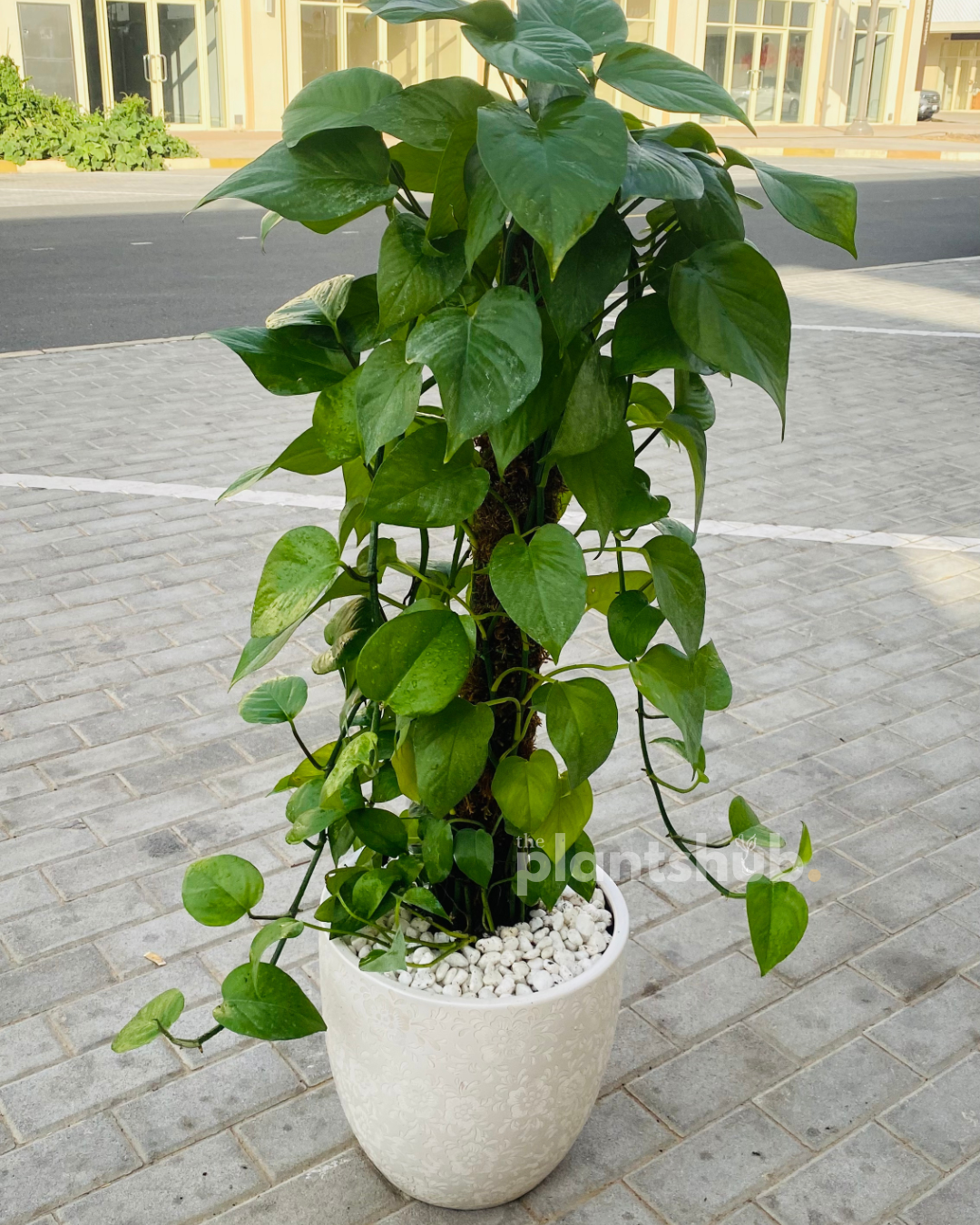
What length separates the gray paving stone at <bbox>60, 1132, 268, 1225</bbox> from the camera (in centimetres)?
216

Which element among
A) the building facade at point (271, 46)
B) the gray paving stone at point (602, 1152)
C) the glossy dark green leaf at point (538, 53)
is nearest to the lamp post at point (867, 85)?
the building facade at point (271, 46)

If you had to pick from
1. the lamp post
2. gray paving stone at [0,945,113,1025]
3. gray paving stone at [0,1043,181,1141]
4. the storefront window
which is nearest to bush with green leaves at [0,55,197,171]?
the storefront window

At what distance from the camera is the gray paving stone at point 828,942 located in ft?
9.27

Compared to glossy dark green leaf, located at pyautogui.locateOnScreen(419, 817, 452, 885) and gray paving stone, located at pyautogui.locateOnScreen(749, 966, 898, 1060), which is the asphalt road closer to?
gray paving stone, located at pyautogui.locateOnScreen(749, 966, 898, 1060)

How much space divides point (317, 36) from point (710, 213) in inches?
1053

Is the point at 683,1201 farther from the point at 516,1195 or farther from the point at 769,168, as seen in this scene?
the point at 769,168

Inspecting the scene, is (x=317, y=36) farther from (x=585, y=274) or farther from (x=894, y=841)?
(x=585, y=274)

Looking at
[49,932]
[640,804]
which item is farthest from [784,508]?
[49,932]

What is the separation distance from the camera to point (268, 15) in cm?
2464

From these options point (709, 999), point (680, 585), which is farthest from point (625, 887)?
point (680, 585)

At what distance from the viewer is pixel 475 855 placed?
6.44ft

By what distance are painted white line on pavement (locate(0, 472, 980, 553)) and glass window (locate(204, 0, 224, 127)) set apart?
21480 millimetres

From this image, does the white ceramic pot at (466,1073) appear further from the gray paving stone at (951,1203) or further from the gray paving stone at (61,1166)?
the gray paving stone at (951,1203)

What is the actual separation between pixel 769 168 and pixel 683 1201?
1662mm
